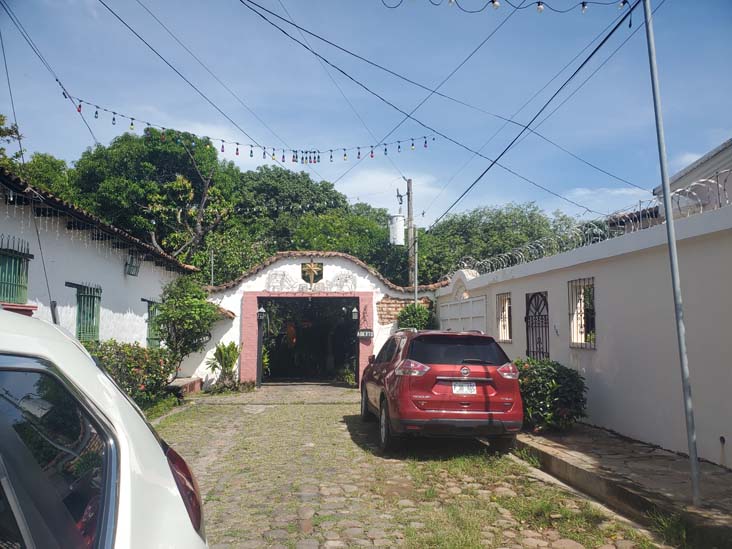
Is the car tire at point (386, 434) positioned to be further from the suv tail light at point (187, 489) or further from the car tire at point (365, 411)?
the suv tail light at point (187, 489)

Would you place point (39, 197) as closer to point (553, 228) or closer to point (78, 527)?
point (78, 527)

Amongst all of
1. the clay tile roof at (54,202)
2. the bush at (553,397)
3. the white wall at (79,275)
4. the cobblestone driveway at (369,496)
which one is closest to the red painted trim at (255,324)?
the white wall at (79,275)

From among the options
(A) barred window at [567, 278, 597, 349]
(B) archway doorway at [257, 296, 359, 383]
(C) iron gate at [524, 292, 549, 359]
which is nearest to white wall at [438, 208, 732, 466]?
(A) barred window at [567, 278, 597, 349]

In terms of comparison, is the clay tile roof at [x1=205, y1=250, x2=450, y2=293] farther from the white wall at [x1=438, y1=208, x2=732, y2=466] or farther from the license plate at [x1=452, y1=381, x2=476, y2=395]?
the license plate at [x1=452, y1=381, x2=476, y2=395]

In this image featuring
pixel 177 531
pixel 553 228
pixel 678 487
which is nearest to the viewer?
pixel 177 531

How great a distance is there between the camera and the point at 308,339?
79.8 ft

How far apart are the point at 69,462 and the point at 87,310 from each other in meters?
10.5

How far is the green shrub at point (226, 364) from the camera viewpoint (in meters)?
17.3

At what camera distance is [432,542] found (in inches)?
185

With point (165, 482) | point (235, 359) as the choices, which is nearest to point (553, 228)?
point (235, 359)

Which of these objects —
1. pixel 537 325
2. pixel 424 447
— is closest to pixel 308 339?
pixel 537 325

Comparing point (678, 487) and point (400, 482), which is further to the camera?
point (400, 482)

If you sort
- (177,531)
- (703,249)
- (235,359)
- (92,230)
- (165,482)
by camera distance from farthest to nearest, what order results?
(235,359) < (92,230) < (703,249) < (165,482) < (177,531)

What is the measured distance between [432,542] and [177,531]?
3.34 metres
